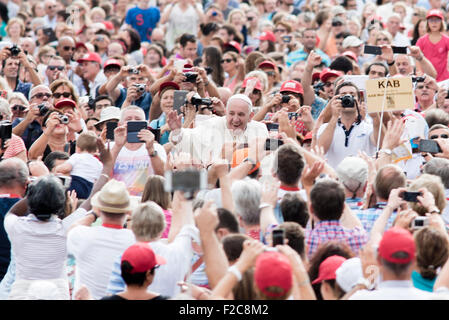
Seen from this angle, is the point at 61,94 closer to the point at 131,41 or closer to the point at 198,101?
the point at 198,101

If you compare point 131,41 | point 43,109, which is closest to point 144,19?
point 131,41

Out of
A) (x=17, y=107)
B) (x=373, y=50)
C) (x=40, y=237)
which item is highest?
(x=373, y=50)

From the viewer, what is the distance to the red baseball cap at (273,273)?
4469 millimetres

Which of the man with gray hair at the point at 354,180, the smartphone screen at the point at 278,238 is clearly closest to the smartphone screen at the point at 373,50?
the man with gray hair at the point at 354,180

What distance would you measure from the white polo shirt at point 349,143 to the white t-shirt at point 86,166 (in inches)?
83.0

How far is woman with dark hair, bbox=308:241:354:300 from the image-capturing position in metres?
5.41

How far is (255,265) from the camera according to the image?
4777 millimetres

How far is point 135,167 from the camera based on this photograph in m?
8.17

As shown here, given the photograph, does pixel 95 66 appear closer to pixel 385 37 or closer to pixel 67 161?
pixel 385 37

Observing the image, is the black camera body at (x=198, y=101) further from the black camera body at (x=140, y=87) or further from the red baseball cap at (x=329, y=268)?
the red baseball cap at (x=329, y=268)

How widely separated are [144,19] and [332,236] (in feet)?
37.6

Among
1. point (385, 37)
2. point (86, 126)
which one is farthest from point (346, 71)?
point (86, 126)

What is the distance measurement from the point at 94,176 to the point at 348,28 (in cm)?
795

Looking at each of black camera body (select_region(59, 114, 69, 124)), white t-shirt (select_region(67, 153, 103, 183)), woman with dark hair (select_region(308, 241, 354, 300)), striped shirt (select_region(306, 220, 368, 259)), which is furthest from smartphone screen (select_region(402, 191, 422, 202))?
black camera body (select_region(59, 114, 69, 124))
